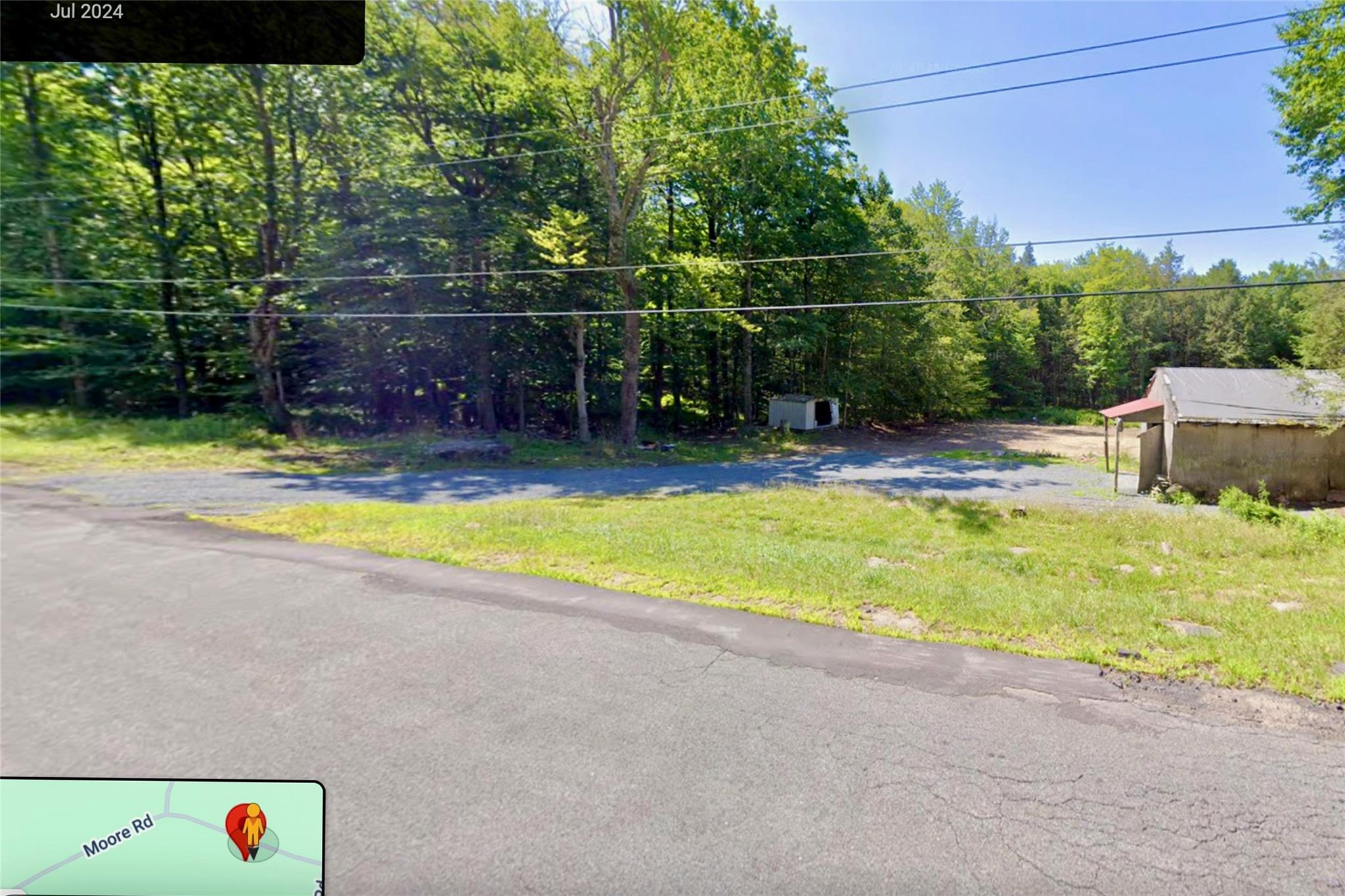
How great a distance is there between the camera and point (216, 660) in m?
3.24

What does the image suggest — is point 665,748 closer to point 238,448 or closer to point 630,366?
point 238,448

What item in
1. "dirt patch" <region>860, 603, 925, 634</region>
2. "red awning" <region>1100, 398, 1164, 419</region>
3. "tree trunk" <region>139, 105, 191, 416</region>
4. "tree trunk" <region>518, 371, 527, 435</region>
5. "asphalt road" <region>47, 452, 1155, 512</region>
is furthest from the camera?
"tree trunk" <region>518, 371, 527, 435</region>

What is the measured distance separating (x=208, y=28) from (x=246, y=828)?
11.0ft

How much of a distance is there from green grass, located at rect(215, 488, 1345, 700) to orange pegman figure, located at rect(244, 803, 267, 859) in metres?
3.15

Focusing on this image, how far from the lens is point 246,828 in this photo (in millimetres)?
1671

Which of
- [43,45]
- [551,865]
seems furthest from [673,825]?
[43,45]

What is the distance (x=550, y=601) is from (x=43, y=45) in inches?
171

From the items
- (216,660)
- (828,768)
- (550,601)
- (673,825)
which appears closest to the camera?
(673,825)

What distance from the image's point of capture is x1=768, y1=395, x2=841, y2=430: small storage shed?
2178cm

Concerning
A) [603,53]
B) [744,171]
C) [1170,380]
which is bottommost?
[1170,380]

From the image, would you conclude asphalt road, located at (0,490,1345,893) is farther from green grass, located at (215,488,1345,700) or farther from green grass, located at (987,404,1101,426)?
green grass, located at (987,404,1101,426)

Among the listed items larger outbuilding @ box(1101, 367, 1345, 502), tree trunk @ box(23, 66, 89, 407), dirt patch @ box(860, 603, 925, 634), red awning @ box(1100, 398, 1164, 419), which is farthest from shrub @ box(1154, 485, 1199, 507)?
tree trunk @ box(23, 66, 89, 407)

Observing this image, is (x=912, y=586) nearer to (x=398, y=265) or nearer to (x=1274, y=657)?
(x=1274, y=657)

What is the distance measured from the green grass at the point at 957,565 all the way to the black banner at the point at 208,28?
413cm
